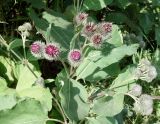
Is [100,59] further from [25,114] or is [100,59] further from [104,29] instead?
[25,114]

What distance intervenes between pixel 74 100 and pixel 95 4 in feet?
3.73

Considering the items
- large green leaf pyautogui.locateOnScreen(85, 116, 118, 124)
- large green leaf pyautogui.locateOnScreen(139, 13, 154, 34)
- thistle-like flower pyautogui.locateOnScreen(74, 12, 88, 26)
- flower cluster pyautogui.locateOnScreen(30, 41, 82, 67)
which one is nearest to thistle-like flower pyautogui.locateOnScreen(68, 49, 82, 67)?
flower cluster pyautogui.locateOnScreen(30, 41, 82, 67)

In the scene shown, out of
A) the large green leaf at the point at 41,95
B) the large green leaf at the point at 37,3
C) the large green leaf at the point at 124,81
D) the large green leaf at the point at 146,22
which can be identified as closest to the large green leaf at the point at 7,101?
the large green leaf at the point at 41,95

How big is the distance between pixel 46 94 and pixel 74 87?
233 millimetres

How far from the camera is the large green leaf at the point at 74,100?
283cm

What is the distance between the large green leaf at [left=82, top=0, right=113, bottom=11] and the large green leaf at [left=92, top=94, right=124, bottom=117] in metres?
0.94

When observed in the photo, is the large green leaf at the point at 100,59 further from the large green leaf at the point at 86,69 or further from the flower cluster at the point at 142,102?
the flower cluster at the point at 142,102

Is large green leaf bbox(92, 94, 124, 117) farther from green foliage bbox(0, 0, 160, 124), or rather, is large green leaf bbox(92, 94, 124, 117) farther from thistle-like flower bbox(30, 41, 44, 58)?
thistle-like flower bbox(30, 41, 44, 58)

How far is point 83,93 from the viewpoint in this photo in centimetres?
295

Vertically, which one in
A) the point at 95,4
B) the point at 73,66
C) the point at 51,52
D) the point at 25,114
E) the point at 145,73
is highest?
the point at 95,4

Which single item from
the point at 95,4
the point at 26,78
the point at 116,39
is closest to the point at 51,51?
the point at 26,78

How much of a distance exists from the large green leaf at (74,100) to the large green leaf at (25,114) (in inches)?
7.4

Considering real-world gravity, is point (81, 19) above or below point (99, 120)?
above

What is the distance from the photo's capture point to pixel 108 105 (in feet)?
9.93
